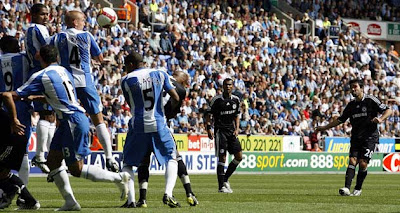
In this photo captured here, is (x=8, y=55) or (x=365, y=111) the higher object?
(x=8, y=55)

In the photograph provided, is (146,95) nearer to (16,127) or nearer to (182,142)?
(16,127)

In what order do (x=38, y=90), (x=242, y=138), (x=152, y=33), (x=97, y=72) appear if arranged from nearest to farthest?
(x=38, y=90), (x=97, y=72), (x=242, y=138), (x=152, y=33)

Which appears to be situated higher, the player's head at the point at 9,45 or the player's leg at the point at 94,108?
the player's head at the point at 9,45

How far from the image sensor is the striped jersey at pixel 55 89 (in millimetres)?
11820

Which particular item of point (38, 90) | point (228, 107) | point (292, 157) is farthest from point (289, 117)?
point (38, 90)

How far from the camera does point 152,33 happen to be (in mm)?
37125

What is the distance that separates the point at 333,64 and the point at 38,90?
3425cm

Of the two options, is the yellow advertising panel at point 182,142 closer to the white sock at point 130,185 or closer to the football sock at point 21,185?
the white sock at point 130,185

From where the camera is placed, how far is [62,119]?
476 inches

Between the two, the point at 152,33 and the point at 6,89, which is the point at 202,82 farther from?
the point at 6,89

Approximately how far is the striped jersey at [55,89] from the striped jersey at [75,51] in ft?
4.73

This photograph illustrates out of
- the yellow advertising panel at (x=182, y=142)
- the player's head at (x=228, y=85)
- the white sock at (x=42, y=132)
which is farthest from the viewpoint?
the yellow advertising panel at (x=182, y=142)

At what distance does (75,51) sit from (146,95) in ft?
4.55

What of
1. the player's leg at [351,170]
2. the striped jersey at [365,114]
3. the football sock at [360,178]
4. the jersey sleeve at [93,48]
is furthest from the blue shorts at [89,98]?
the striped jersey at [365,114]
